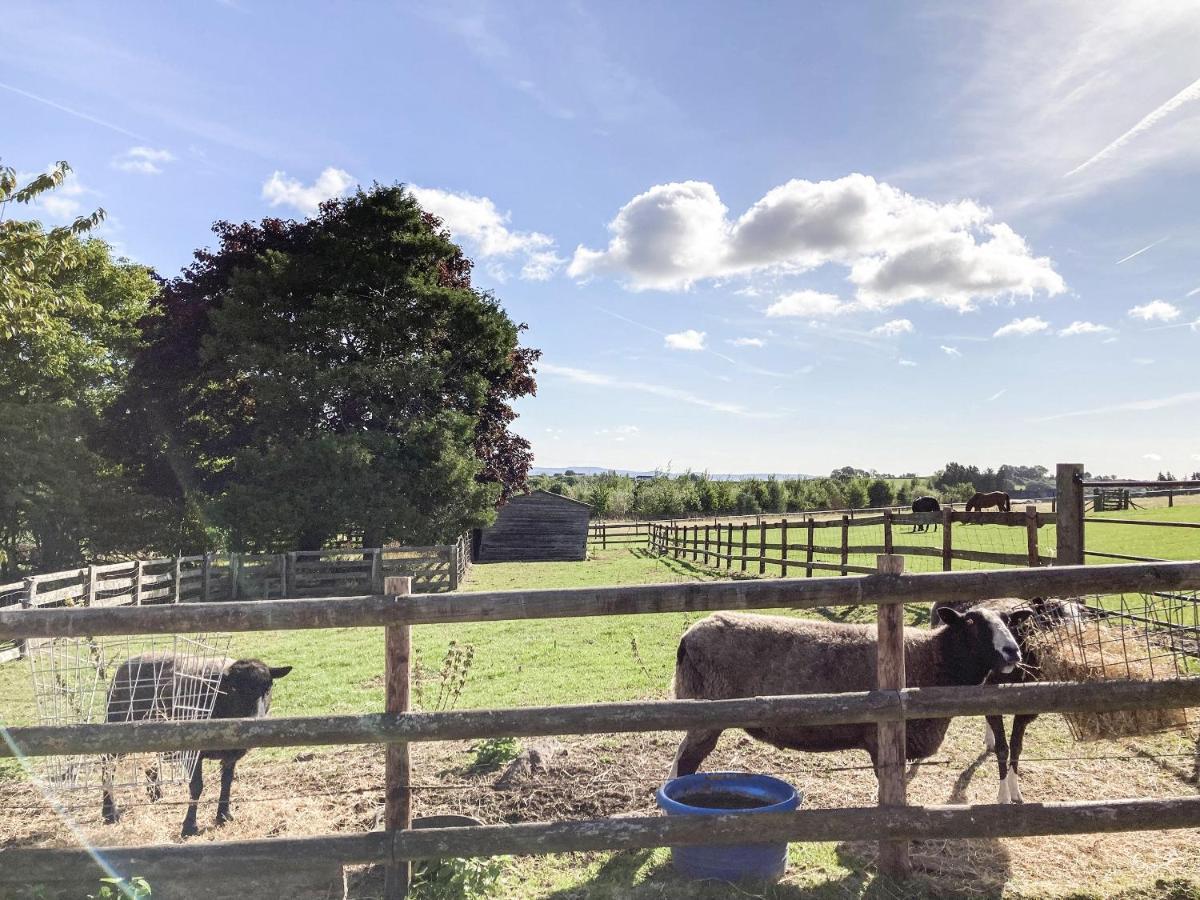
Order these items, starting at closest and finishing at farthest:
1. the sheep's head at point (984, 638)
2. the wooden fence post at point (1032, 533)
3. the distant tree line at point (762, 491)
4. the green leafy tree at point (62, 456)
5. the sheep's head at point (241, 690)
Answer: the sheep's head at point (984, 638), the sheep's head at point (241, 690), the wooden fence post at point (1032, 533), the green leafy tree at point (62, 456), the distant tree line at point (762, 491)

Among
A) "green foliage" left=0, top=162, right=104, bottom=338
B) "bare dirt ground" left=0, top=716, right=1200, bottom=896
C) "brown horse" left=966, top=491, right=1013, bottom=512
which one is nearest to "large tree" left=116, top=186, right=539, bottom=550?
"green foliage" left=0, top=162, right=104, bottom=338

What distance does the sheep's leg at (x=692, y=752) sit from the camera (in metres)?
4.93

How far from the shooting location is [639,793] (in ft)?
17.5

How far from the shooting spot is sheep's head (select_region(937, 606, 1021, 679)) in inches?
180

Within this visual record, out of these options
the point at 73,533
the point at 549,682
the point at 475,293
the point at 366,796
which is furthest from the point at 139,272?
the point at 366,796

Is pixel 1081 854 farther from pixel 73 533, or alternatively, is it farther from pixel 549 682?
pixel 73 533

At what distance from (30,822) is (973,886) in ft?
21.5

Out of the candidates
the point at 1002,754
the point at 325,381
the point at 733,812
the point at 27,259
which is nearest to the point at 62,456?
the point at 325,381

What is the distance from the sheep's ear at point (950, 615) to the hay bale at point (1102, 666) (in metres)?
0.63

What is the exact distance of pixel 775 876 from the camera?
3.98m

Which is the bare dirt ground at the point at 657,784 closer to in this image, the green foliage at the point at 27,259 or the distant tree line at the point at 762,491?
the green foliage at the point at 27,259

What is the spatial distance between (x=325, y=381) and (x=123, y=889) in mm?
19738

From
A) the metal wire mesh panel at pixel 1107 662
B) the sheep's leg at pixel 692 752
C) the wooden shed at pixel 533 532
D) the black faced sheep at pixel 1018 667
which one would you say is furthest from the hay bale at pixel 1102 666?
the wooden shed at pixel 533 532

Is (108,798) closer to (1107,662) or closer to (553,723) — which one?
(553,723)
